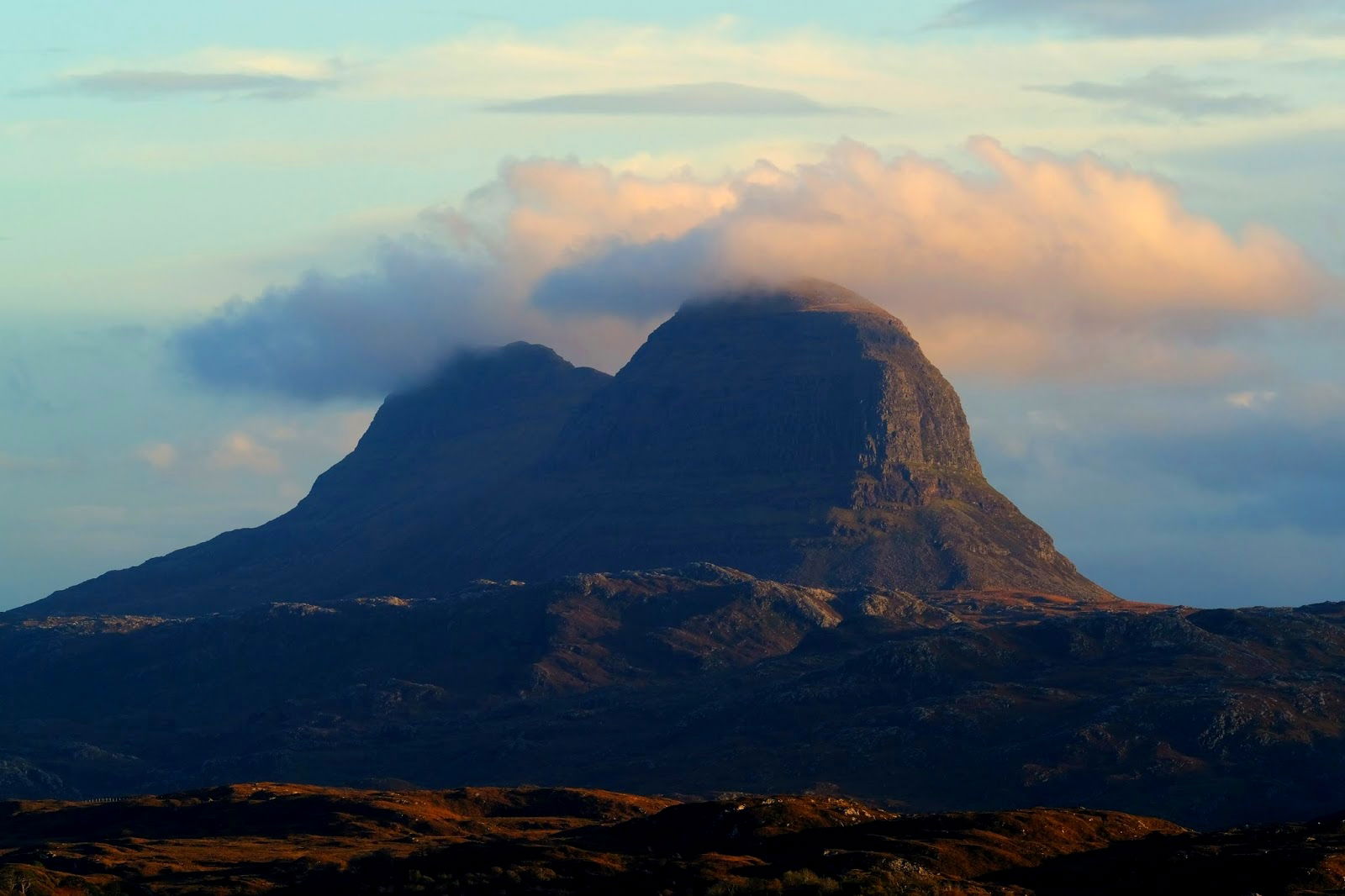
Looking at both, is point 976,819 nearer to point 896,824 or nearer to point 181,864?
point 896,824

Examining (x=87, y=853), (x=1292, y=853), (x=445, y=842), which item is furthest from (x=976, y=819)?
(x=87, y=853)

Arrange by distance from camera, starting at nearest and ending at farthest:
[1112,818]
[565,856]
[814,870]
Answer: [814,870] → [565,856] → [1112,818]

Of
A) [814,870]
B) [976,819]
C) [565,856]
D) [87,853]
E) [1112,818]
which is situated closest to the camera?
[814,870]

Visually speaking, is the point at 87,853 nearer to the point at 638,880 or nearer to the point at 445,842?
the point at 445,842

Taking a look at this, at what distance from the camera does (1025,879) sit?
441 feet

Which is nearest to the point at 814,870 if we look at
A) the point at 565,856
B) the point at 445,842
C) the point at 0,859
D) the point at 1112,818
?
the point at 565,856

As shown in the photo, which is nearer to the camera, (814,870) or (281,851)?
(814,870)

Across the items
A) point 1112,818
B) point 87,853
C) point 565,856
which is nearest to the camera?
point 565,856

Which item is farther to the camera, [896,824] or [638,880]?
[896,824]

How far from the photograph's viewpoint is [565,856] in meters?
144

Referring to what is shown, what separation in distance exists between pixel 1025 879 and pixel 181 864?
77433 mm

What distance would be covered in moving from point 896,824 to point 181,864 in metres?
62.5

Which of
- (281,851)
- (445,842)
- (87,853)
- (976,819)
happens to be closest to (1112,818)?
(976,819)

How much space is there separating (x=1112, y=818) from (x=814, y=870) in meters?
45.9
